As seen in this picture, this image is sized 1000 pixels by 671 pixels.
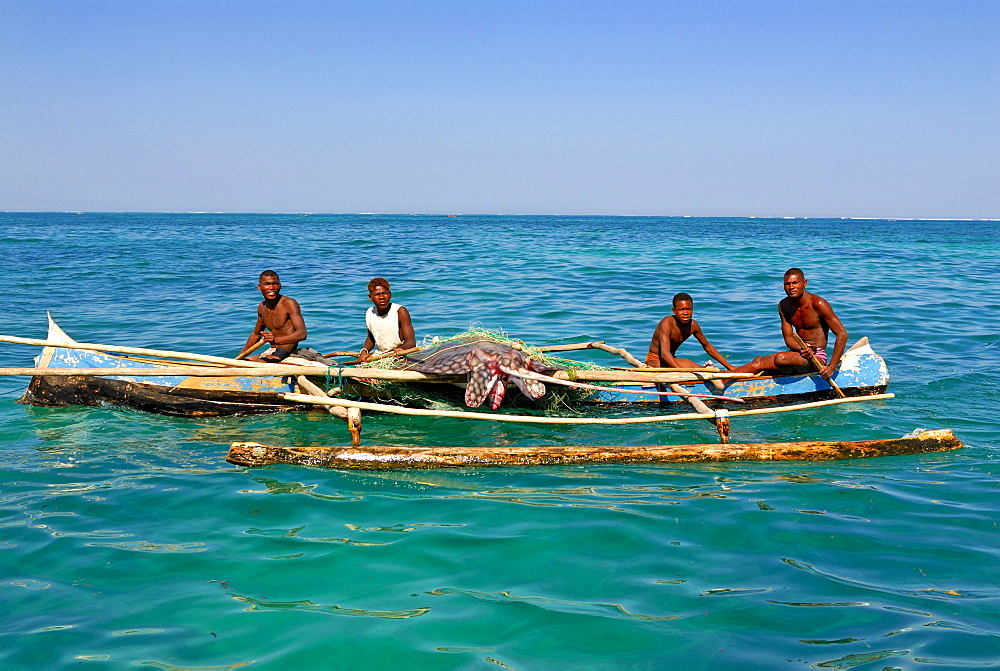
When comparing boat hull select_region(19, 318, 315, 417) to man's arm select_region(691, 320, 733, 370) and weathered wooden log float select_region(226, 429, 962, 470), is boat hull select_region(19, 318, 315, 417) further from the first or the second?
man's arm select_region(691, 320, 733, 370)

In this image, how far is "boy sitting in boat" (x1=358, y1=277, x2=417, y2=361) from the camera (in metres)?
8.12

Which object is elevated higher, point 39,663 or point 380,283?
point 380,283

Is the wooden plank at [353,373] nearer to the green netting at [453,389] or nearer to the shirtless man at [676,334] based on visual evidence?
the green netting at [453,389]

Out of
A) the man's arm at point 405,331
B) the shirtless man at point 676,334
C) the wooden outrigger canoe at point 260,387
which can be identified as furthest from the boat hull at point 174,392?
the shirtless man at point 676,334

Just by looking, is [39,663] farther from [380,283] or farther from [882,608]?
[380,283]

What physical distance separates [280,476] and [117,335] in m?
8.17

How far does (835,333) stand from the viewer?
788 centimetres

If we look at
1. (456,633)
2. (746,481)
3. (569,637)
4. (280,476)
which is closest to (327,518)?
(280,476)

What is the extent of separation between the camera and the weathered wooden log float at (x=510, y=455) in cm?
599

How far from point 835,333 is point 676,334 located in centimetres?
161

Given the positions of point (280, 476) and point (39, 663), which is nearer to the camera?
point (39, 663)

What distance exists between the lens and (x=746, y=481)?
231 inches

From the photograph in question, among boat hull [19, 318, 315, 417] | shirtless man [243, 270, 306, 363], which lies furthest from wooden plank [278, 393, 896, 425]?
shirtless man [243, 270, 306, 363]

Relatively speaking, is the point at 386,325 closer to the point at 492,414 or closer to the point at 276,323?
the point at 276,323
